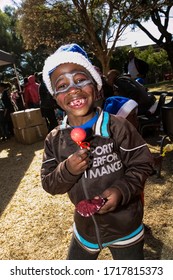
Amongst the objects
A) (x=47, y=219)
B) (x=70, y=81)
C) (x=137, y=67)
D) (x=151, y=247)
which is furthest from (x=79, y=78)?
(x=137, y=67)

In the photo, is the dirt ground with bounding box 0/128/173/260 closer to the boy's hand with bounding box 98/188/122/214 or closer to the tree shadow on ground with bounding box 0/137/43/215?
the tree shadow on ground with bounding box 0/137/43/215

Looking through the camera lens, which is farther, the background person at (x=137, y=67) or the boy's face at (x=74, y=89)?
the background person at (x=137, y=67)

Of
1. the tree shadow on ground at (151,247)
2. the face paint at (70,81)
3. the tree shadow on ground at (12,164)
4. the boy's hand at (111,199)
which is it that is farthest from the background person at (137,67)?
the boy's hand at (111,199)

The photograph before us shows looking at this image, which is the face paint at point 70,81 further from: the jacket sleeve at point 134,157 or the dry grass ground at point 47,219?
the dry grass ground at point 47,219

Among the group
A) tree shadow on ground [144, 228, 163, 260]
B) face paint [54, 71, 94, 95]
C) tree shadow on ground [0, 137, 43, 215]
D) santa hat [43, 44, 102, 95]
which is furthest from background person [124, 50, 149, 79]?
face paint [54, 71, 94, 95]

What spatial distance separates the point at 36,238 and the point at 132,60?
6.66 m

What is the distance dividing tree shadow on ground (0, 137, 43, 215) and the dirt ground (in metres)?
0.02

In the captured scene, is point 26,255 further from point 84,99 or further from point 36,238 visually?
point 84,99

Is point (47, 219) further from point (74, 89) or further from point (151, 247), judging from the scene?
point (74, 89)

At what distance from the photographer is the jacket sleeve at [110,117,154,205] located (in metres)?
1.36

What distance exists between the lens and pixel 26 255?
2945mm

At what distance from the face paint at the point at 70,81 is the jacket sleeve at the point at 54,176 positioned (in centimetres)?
31

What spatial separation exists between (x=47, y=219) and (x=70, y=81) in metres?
2.62

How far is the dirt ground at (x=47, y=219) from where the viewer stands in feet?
9.28
